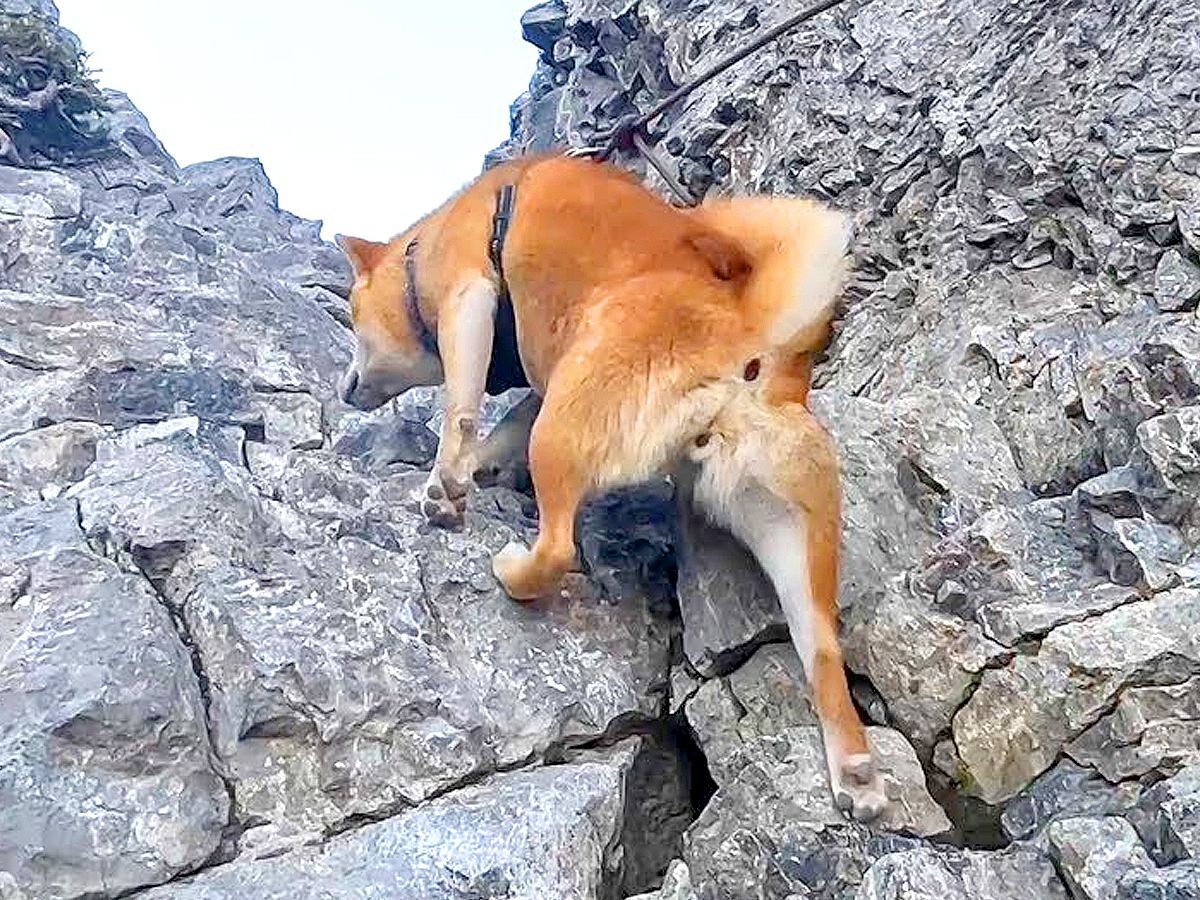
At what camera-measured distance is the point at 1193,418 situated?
388 centimetres

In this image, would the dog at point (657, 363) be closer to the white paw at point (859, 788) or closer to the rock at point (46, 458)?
the white paw at point (859, 788)

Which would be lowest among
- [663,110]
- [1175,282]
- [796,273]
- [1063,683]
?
[1063,683]

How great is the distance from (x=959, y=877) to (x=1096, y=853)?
12.4 inches

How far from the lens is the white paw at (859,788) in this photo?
10.6 ft

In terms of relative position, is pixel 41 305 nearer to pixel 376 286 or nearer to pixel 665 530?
pixel 376 286

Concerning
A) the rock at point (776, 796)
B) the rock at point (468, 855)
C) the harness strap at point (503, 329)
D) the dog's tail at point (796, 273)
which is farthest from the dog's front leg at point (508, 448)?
the rock at point (468, 855)

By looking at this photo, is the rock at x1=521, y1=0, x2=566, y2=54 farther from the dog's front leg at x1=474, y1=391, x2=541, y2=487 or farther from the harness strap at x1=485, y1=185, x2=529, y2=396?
the dog's front leg at x1=474, y1=391, x2=541, y2=487

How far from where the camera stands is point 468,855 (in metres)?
3.16

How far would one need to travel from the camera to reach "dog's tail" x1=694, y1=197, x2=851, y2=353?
408 centimetres

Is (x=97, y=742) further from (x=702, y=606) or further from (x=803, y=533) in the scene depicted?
(x=803, y=533)

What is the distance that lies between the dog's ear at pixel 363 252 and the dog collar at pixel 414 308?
1.29 ft

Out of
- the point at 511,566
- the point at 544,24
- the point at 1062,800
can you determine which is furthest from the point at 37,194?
the point at 1062,800

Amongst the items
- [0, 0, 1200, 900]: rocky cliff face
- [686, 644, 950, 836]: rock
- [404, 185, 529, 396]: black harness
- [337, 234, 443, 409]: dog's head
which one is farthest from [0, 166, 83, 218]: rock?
[686, 644, 950, 836]: rock

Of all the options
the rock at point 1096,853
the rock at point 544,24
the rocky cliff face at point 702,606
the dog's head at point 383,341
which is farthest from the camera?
the rock at point 544,24
